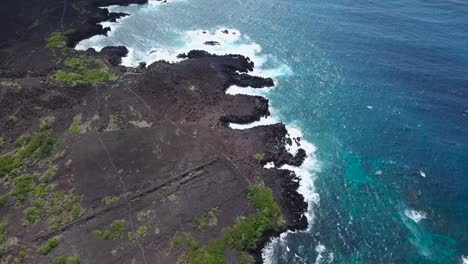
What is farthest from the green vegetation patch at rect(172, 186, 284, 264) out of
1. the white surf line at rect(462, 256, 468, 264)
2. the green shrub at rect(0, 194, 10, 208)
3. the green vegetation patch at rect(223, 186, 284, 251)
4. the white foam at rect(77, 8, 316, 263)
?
the white surf line at rect(462, 256, 468, 264)

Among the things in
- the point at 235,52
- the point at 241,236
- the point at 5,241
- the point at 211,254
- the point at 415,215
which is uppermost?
the point at 235,52

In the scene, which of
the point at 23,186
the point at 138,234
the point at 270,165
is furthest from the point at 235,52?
the point at 23,186

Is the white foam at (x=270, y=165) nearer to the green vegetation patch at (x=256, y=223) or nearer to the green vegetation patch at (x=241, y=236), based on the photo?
the green vegetation patch at (x=256, y=223)

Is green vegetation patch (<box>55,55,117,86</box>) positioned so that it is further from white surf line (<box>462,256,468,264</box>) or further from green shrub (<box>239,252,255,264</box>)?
white surf line (<box>462,256,468,264</box>)

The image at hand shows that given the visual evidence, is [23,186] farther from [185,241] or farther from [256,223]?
[256,223]

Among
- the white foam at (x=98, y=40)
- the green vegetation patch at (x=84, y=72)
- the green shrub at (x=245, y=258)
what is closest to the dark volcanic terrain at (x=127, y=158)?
the green shrub at (x=245, y=258)

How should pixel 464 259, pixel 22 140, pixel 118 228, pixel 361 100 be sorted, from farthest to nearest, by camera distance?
pixel 361 100 → pixel 22 140 → pixel 464 259 → pixel 118 228
